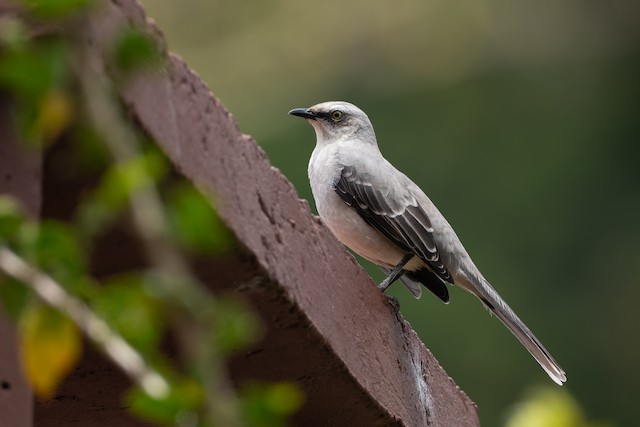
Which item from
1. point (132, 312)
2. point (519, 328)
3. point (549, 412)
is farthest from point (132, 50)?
point (519, 328)

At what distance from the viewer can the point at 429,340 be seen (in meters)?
17.2

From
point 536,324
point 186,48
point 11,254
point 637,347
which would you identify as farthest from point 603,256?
point 11,254

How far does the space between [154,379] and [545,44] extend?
21.5m

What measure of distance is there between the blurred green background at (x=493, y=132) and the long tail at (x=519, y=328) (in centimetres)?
1016

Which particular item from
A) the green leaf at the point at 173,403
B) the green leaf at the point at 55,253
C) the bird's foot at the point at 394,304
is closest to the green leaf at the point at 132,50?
the green leaf at the point at 55,253

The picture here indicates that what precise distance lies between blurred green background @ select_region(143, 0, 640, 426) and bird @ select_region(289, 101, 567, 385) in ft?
33.6

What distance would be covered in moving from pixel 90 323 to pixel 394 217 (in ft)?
12.4

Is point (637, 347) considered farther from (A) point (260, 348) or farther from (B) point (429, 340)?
(A) point (260, 348)

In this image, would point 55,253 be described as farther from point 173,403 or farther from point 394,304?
point 394,304

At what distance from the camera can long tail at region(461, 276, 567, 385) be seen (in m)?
5.94

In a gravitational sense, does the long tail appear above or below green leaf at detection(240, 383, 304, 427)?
below

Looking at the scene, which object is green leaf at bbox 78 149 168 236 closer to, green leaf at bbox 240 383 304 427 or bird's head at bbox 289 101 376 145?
green leaf at bbox 240 383 304 427

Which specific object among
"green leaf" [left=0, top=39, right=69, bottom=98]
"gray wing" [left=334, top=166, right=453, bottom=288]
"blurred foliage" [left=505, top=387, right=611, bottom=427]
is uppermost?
"green leaf" [left=0, top=39, right=69, bottom=98]

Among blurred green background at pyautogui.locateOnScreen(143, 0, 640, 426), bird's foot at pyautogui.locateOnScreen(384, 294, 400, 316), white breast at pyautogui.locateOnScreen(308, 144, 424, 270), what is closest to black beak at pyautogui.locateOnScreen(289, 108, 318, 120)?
white breast at pyautogui.locateOnScreen(308, 144, 424, 270)
